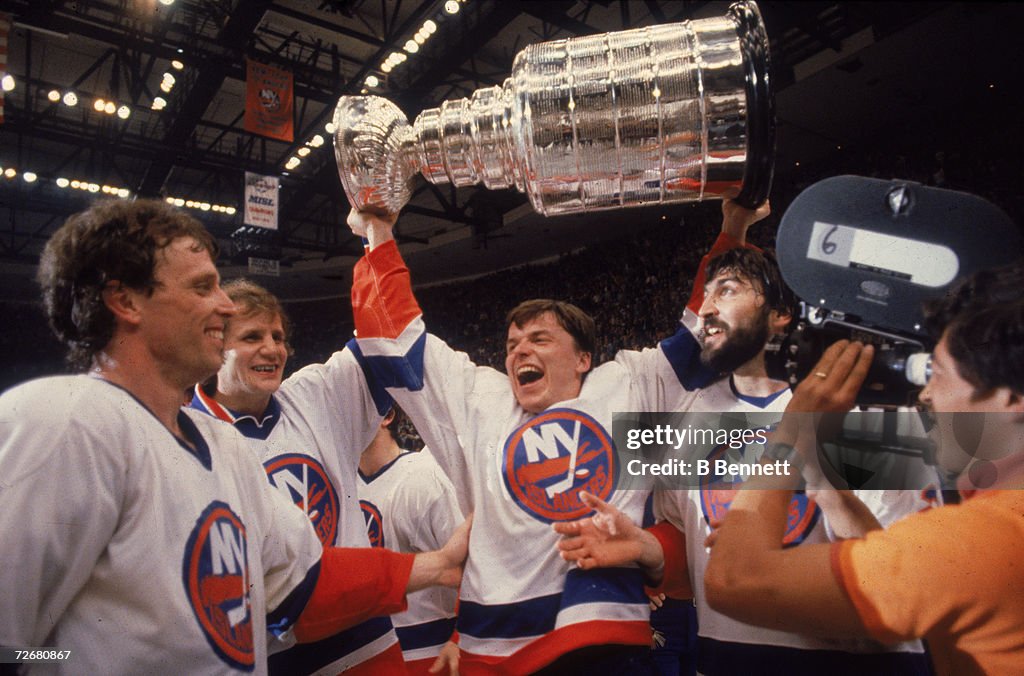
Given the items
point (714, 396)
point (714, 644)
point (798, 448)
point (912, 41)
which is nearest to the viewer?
point (798, 448)

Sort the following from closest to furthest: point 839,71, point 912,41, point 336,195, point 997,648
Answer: point 997,648
point 912,41
point 839,71
point 336,195

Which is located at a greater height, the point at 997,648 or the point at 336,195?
the point at 336,195

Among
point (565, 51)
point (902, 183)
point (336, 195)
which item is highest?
point (336, 195)

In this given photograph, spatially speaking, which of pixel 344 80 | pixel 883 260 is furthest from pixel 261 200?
pixel 883 260

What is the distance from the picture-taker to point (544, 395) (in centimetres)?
165

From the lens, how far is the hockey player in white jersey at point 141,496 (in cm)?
85


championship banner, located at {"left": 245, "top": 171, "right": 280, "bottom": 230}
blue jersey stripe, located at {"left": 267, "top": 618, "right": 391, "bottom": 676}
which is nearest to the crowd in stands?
blue jersey stripe, located at {"left": 267, "top": 618, "right": 391, "bottom": 676}

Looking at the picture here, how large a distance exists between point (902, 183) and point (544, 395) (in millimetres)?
979

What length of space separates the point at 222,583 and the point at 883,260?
3.76ft

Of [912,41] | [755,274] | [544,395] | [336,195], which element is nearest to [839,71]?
[912,41]

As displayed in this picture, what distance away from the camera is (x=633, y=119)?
3.18 feet

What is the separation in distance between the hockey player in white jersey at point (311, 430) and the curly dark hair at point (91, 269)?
2.22ft

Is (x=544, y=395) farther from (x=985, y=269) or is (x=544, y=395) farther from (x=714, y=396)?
(x=985, y=269)

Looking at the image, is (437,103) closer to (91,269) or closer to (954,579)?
(91,269)
